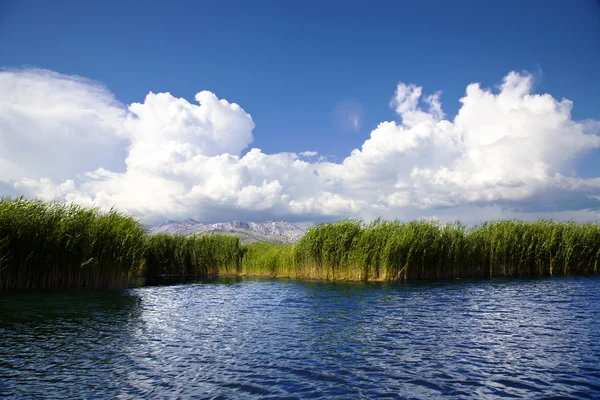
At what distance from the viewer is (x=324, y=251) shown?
3488cm

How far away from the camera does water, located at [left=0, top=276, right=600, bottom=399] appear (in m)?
8.94

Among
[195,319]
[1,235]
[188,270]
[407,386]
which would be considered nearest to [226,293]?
[195,319]

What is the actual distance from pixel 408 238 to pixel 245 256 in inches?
891

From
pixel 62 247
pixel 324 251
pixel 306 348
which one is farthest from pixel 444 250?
pixel 62 247

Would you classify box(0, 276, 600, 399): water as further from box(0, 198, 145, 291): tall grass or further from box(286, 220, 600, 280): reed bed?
box(286, 220, 600, 280): reed bed

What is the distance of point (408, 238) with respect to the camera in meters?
31.5

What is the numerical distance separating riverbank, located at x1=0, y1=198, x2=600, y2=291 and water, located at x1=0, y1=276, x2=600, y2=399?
407 centimetres

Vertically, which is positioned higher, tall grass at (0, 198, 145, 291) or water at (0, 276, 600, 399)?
tall grass at (0, 198, 145, 291)

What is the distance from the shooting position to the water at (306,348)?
29.3 feet

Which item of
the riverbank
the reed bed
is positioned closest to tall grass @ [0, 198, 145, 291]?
the riverbank

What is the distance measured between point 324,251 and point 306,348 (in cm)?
2281

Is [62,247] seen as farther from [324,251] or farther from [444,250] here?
[444,250]

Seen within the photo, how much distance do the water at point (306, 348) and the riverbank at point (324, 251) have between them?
4.07 metres

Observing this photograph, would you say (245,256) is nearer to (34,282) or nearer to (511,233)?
(34,282)
